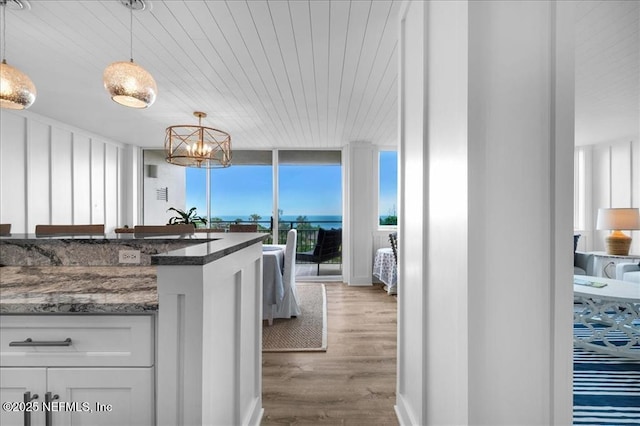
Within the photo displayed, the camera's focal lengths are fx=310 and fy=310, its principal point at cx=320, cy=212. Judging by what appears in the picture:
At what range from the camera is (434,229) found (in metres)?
1.23

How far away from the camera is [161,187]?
6.14 m

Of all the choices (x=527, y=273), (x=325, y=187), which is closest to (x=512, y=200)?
(x=527, y=273)

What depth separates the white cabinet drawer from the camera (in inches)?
36.3

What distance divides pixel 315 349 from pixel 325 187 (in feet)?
13.1

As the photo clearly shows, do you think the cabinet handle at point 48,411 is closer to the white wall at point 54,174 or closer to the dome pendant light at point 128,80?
the dome pendant light at point 128,80

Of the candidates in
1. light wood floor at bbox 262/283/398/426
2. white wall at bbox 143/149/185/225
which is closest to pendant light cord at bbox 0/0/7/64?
light wood floor at bbox 262/283/398/426

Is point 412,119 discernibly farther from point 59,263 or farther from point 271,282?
point 271,282

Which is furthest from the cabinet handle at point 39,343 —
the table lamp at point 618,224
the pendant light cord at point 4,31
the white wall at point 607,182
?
the white wall at point 607,182

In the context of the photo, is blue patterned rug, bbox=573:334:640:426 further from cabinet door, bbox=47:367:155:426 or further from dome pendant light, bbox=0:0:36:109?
dome pendant light, bbox=0:0:36:109

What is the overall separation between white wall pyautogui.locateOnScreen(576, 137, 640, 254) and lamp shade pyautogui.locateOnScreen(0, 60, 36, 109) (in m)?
6.60

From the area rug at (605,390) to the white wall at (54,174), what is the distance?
5508mm

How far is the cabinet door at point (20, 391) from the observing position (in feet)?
3.01

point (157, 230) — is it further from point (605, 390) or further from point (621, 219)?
point (621, 219)

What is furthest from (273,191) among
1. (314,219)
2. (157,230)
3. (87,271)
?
(87,271)
